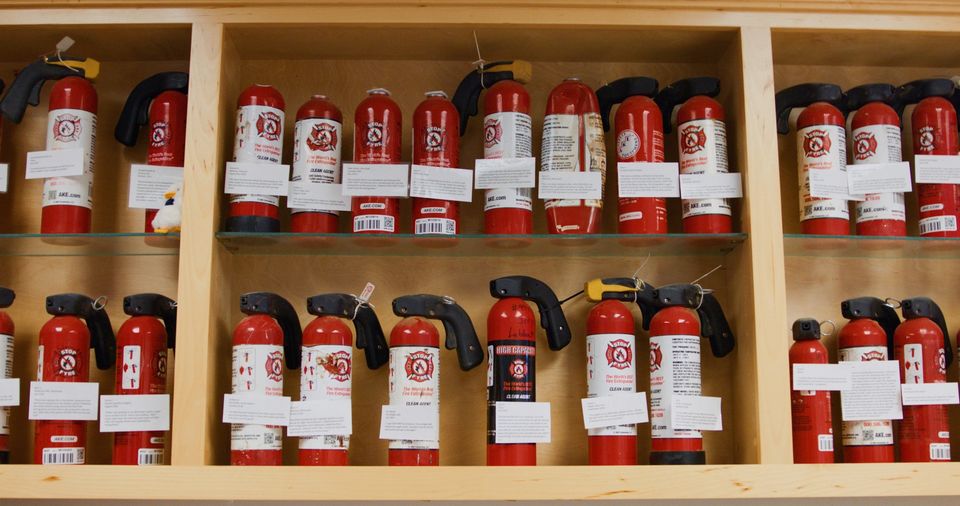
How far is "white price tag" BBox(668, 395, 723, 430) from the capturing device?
5.09 ft

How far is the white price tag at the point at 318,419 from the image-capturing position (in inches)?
60.1

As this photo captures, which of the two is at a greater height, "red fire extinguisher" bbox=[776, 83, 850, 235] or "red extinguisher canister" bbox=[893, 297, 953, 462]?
"red fire extinguisher" bbox=[776, 83, 850, 235]

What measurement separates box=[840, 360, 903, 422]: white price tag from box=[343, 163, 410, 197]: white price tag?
77 cm

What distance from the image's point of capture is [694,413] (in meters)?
1.56

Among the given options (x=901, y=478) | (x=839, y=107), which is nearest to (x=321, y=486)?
(x=901, y=478)

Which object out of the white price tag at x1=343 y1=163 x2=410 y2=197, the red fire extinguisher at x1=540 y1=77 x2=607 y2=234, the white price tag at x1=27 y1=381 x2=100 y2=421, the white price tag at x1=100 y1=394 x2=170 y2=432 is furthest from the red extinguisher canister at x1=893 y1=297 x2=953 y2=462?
the white price tag at x1=27 y1=381 x2=100 y2=421

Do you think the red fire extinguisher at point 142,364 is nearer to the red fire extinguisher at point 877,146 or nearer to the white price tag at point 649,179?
the white price tag at point 649,179

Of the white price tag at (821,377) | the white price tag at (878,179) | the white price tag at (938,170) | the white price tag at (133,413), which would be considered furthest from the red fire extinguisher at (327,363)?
the white price tag at (938,170)

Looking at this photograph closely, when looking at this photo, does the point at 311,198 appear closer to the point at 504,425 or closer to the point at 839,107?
the point at 504,425

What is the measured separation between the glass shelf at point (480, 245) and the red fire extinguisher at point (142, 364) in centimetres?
17

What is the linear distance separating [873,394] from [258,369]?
3.19 ft

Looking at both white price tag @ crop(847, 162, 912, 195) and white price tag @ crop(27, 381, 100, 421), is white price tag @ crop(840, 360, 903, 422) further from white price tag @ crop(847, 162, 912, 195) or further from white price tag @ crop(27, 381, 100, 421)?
white price tag @ crop(27, 381, 100, 421)

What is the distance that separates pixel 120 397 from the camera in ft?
5.08

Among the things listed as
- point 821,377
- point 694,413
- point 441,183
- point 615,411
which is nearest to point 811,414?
point 821,377
